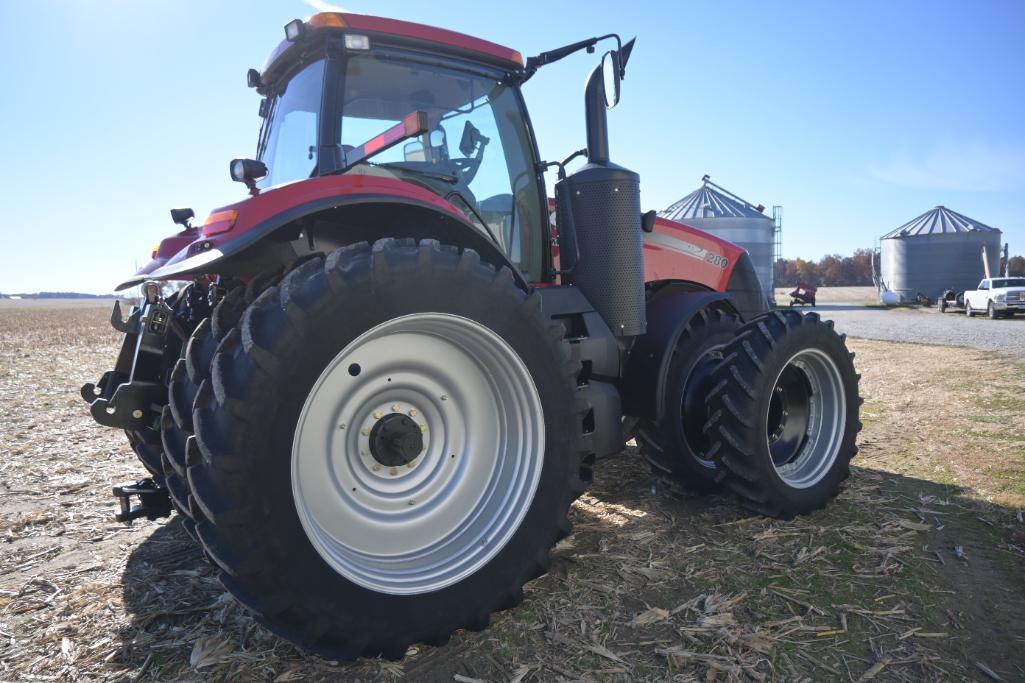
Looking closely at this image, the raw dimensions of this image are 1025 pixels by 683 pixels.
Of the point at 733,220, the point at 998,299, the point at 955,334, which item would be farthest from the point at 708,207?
the point at 955,334

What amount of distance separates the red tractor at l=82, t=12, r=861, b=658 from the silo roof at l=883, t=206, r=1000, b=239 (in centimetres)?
3769

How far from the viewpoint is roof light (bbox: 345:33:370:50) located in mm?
2781

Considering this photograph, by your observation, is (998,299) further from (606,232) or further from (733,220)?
(606,232)

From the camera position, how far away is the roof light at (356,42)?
2781 mm

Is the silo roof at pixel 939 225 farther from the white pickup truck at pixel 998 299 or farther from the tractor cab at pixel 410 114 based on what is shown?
the tractor cab at pixel 410 114

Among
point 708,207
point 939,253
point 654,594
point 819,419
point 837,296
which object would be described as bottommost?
point 654,594

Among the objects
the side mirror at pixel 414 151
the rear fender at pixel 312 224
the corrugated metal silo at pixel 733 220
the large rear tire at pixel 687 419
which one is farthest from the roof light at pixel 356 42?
the corrugated metal silo at pixel 733 220

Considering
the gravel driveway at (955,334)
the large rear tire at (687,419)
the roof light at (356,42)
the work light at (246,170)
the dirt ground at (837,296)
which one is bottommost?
the gravel driveway at (955,334)

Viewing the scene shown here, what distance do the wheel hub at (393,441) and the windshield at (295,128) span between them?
122cm

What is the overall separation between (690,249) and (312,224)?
2.75m

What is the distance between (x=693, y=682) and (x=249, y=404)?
1.66 metres

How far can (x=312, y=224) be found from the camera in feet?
8.25

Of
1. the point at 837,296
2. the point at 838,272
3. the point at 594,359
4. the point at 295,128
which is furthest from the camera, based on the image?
the point at 838,272

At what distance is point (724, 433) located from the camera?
3.30 m
